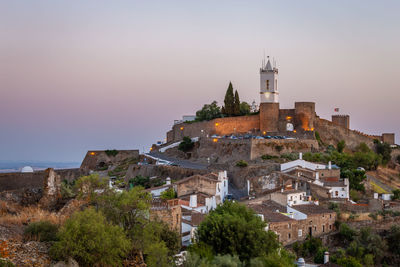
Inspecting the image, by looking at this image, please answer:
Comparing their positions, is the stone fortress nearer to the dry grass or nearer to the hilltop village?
Result: the hilltop village

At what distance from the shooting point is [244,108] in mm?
62281

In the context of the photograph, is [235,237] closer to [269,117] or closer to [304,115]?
[269,117]

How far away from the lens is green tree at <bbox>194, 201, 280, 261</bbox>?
62.9 feet

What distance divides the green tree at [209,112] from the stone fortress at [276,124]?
8.05 ft

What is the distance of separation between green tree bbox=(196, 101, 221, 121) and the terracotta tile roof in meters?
30.3

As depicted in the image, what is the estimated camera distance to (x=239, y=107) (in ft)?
201

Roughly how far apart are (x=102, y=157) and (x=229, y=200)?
116 feet

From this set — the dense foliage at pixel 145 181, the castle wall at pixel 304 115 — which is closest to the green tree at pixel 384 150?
the castle wall at pixel 304 115

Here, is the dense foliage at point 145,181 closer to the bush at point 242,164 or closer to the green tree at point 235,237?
the bush at point 242,164

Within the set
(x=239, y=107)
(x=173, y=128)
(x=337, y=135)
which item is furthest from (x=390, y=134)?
(x=173, y=128)

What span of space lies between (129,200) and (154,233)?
4.39 feet

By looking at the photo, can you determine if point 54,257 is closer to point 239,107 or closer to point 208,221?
point 208,221

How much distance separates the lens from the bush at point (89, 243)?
42.7 ft

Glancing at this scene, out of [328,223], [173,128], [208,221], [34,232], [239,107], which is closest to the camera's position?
[34,232]
